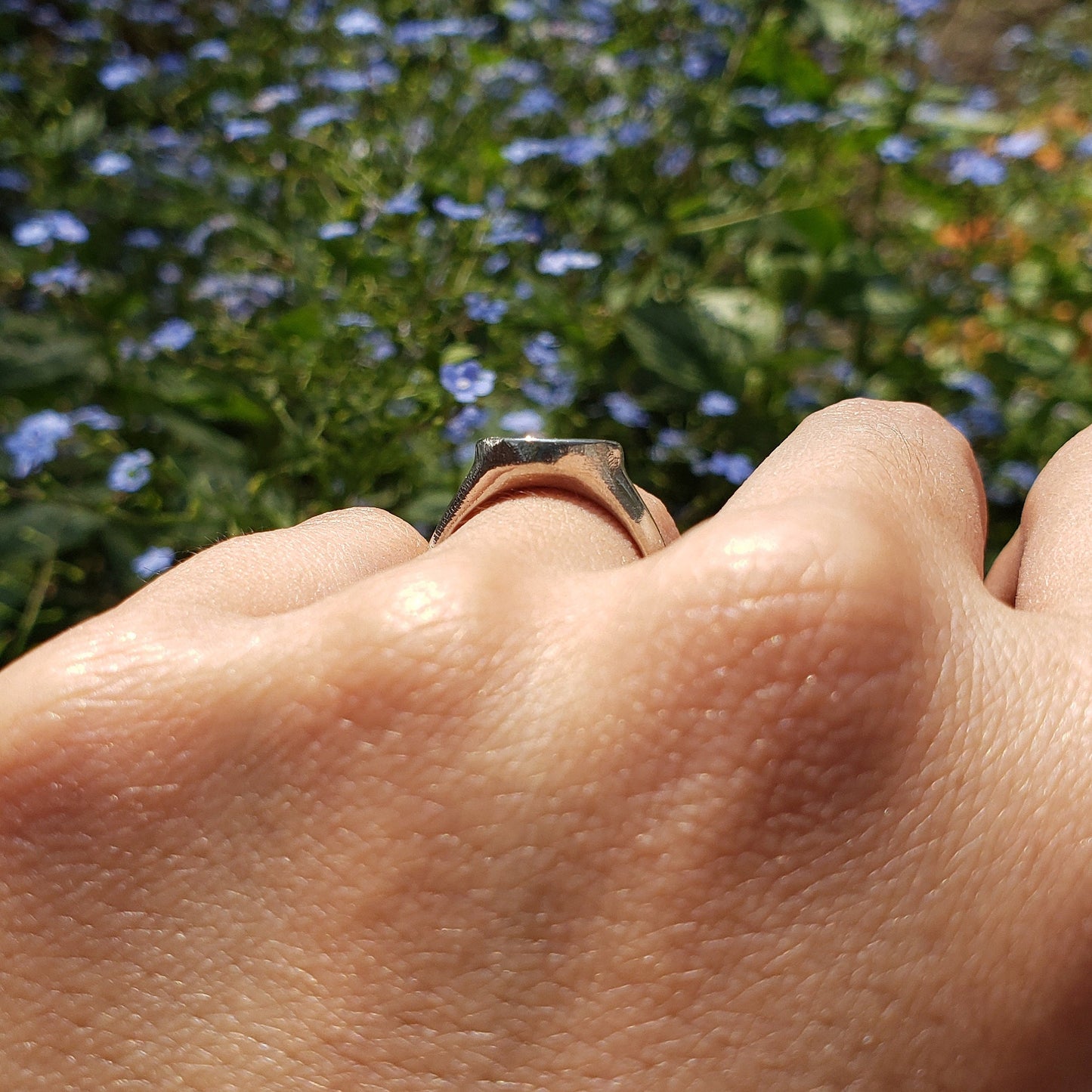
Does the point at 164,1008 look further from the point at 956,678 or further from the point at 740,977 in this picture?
the point at 956,678

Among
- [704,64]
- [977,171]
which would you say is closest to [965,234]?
[977,171]

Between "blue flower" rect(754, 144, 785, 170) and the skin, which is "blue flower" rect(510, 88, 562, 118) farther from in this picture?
the skin

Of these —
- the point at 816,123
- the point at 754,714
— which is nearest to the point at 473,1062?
the point at 754,714

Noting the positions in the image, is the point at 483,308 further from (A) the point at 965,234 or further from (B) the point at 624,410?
(A) the point at 965,234

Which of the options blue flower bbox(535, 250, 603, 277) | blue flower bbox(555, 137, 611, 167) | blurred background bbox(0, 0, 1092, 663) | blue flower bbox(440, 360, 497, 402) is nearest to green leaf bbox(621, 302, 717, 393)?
blurred background bbox(0, 0, 1092, 663)

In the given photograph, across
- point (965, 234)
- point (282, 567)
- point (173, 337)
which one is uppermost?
point (282, 567)

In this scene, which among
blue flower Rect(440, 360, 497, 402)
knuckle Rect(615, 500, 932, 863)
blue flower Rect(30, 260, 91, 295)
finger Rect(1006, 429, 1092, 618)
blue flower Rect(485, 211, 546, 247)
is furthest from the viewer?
blue flower Rect(30, 260, 91, 295)
